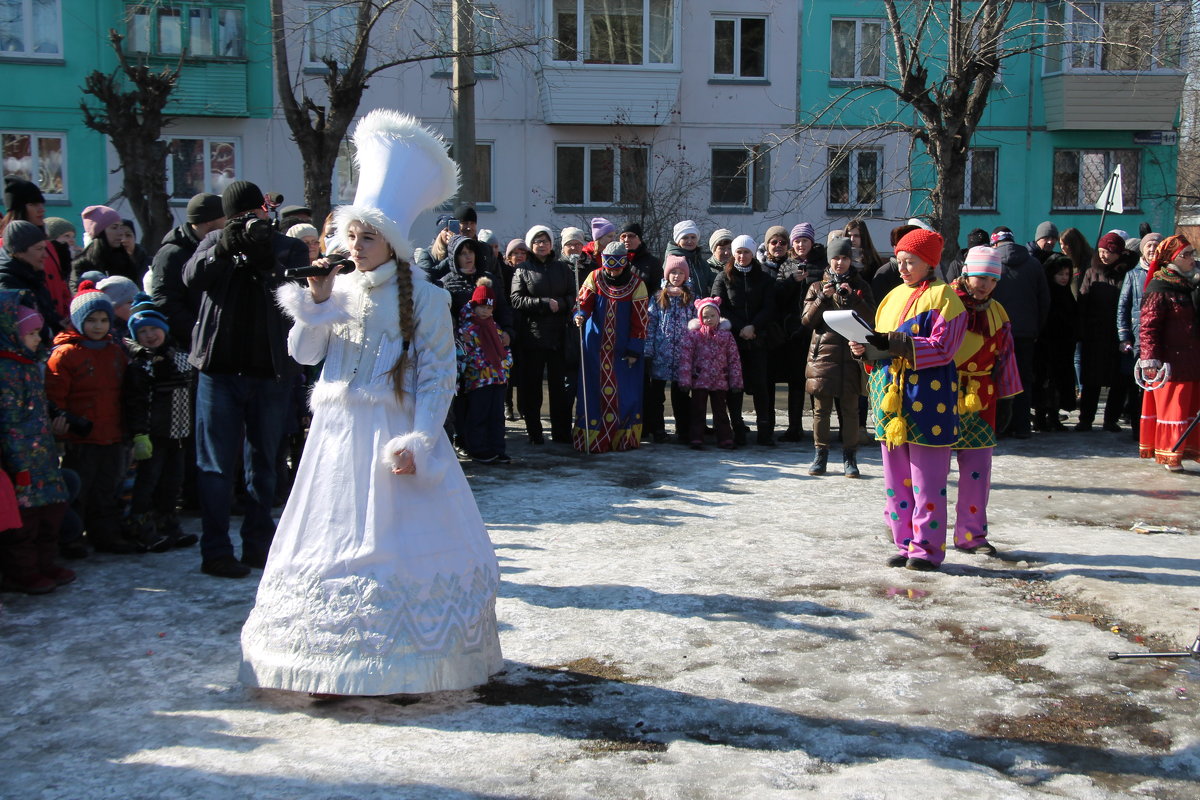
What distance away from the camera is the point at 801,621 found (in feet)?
20.1

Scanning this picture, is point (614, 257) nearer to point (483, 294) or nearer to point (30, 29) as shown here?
point (483, 294)

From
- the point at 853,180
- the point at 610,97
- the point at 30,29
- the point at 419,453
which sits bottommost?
the point at 419,453

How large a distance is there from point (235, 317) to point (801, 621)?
11.4 ft

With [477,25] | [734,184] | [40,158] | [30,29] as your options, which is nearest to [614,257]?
[477,25]

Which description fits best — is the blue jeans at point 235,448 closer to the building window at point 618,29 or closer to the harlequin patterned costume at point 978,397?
the harlequin patterned costume at point 978,397

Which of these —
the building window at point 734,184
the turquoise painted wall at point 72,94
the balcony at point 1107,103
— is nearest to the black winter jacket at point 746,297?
the building window at point 734,184

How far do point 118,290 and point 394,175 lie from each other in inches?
133

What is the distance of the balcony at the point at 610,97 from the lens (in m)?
26.0

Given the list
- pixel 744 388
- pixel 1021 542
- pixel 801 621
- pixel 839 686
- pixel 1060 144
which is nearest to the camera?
pixel 839 686

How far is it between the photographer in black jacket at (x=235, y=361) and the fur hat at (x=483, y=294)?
362cm

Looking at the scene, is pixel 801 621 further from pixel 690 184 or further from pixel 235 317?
pixel 690 184

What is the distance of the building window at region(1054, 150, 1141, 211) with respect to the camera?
2822 centimetres

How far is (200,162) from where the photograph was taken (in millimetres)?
25641

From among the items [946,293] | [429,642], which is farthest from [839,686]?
[946,293]
